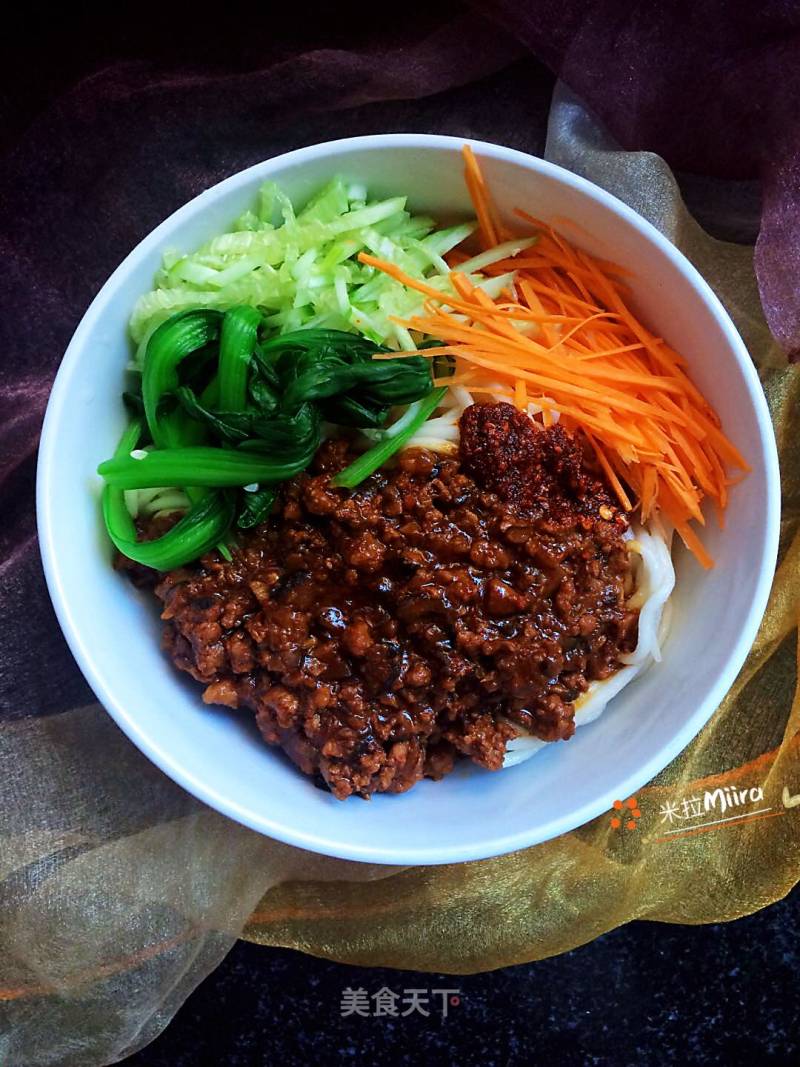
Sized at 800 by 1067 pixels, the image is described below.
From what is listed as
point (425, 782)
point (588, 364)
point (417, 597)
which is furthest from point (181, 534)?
point (588, 364)

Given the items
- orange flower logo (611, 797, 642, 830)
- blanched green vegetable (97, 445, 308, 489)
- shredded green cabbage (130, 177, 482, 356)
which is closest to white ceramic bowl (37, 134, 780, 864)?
shredded green cabbage (130, 177, 482, 356)

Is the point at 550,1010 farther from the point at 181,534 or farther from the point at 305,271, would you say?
the point at 305,271

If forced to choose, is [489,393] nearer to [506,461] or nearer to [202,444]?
[506,461]

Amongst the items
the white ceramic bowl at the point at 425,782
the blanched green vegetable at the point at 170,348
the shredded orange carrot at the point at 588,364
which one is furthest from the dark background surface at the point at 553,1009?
the blanched green vegetable at the point at 170,348

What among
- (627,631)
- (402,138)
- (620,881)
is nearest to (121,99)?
(402,138)

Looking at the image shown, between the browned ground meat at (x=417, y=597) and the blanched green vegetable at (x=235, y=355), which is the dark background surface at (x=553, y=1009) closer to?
the browned ground meat at (x=417, y=597)

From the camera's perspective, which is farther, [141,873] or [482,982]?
[482,982]
